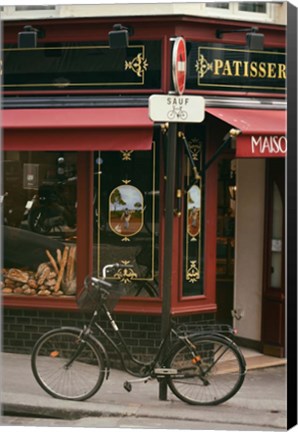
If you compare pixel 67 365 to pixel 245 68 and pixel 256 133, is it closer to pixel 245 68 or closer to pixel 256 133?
pixel 256 133

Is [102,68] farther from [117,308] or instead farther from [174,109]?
[117,308]

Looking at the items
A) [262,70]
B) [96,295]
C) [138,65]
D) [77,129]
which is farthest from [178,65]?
[96,295]

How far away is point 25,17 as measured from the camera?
9.98 m

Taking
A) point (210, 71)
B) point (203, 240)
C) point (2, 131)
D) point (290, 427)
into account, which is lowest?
point (290, 427)

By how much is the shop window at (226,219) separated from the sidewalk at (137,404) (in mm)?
2132

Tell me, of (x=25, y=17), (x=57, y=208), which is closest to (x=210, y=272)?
(x=57, y=208)

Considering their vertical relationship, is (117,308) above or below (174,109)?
below

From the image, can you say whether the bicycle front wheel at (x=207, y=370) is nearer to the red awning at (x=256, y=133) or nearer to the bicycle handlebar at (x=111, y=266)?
the bicycle handlebar at (x=111, y=266)

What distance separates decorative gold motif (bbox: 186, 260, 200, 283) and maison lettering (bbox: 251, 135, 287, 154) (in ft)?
4.75

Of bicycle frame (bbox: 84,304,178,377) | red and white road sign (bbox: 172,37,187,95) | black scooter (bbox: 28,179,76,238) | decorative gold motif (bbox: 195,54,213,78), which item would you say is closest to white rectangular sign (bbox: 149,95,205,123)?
A: red and white road sign (bbox: 172,37,187,95)

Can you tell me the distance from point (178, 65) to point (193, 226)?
2.04 metres

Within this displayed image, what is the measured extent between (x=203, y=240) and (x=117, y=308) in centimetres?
116

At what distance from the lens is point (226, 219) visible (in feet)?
37.3

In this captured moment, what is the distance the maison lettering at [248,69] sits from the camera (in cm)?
998
